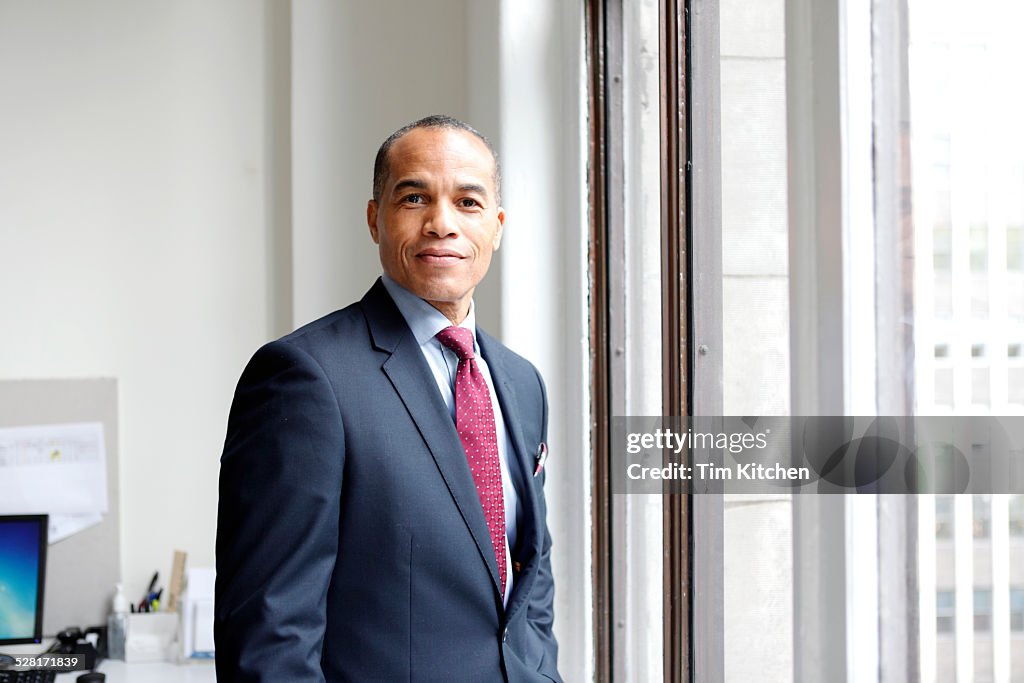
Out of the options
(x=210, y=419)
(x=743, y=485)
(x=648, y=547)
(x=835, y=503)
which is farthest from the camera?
(x=210, y=419)

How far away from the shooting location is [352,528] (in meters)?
1.16

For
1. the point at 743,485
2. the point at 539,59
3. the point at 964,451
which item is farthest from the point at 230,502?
the point at 539,59

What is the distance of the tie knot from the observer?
1.32 meters

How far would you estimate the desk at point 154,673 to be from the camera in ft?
7.78

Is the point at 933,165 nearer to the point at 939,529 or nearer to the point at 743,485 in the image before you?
the point at 939,529

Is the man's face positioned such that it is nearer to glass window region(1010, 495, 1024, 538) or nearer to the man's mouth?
the man's mouth

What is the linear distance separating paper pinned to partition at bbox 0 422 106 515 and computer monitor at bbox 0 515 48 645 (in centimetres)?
16

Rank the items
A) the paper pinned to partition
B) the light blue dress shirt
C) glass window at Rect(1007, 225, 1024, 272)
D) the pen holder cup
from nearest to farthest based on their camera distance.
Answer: glass window at Rect(1007, 225, 1024, 272) < the light blue dress shirt < the pen holder cup < the paper pinned to partition

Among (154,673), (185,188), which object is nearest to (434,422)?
(154,673)

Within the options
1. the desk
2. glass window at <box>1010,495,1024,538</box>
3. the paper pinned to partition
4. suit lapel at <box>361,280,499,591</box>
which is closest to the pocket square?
suit lapel at <box>361,280,499,591</box>

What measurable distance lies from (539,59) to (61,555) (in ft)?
5.97

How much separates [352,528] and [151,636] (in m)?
1.67

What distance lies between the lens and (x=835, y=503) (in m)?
1.05

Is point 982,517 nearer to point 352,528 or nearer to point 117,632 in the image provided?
point 352,528
